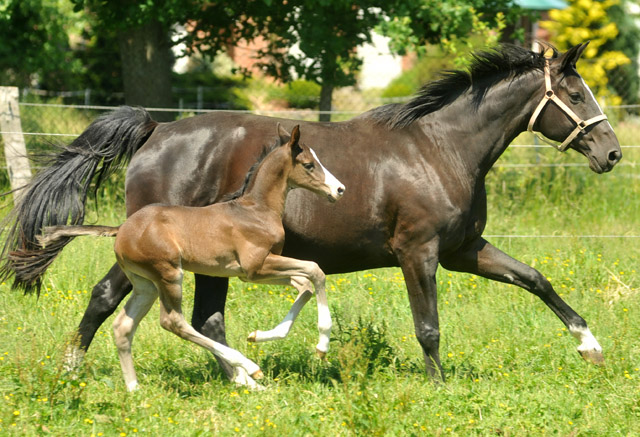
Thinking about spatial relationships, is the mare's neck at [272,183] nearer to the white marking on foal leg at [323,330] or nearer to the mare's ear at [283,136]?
the mare's ear at [283,136]

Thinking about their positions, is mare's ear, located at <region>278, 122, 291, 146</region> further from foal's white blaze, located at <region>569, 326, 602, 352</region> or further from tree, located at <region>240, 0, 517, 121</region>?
tree, located at <region>240, 0, 517, 121</region>

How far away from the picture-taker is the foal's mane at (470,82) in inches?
207

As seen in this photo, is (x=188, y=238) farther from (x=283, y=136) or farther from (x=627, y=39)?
→ (x=627, y=39)

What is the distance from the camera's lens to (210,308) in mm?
5207

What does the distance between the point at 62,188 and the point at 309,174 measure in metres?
1.65

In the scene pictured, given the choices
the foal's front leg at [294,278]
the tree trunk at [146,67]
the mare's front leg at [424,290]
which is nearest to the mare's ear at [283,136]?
the foal's front leg at [294,278]

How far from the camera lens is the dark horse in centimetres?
500

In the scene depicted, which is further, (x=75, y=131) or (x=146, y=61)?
(x=146, y=61)

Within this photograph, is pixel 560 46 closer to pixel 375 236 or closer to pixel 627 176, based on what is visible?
pixel 627 176

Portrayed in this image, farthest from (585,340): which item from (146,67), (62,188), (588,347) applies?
(146,67)

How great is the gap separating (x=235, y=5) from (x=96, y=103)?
7.56 meters

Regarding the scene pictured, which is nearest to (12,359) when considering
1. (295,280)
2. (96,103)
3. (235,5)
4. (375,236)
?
(295,280)

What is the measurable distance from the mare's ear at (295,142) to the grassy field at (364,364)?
1.13m

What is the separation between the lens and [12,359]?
5004 millimetres
